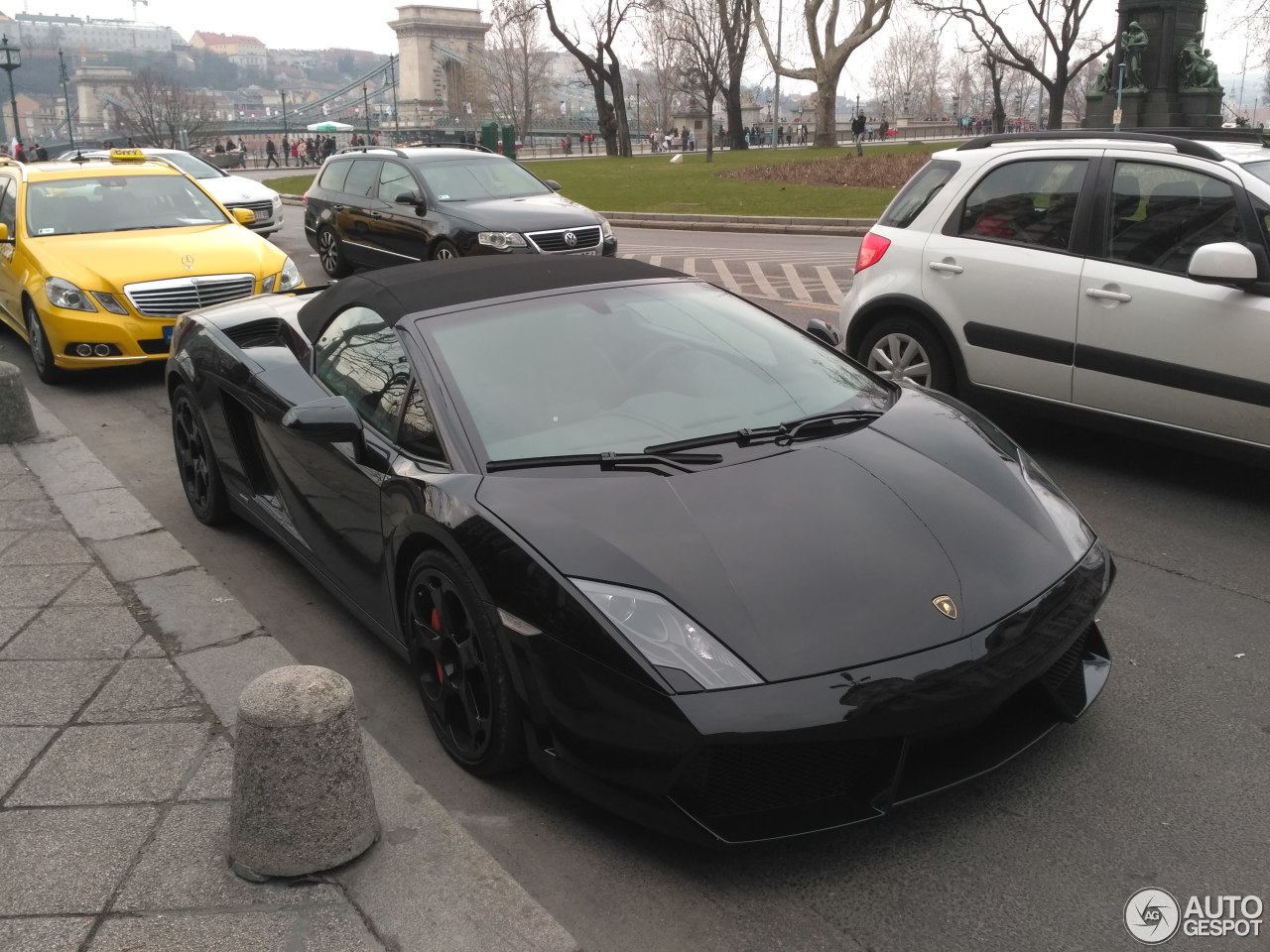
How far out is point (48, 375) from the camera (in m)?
9.04

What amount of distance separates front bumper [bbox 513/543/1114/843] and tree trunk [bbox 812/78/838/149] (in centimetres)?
4904

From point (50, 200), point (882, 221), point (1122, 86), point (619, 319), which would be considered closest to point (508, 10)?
point (1122, 86)

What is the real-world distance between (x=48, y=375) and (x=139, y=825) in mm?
6843

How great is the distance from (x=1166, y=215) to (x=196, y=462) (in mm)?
4674

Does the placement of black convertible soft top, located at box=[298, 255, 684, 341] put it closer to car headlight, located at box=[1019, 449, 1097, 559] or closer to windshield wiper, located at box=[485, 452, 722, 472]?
windshield wiper, located at box=[485, 452, 722, 472]

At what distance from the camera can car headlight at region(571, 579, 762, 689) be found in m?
2.76

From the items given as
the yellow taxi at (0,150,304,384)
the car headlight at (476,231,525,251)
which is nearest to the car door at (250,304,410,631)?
the yellow taxi at (0,150,304,384)

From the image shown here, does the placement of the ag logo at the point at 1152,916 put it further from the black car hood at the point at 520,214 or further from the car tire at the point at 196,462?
the black car hood at the point at 520,214

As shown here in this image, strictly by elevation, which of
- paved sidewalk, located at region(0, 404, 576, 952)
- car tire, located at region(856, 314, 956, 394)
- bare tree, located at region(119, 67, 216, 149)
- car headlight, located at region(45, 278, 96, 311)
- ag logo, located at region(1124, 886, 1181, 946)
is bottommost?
ag logo, located at region(1124, 886, 1181, 946)

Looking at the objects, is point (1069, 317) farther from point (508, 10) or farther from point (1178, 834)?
point (508, 10)

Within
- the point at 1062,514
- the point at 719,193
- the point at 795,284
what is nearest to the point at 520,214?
A: the point at 795,284

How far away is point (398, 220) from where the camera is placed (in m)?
13.6

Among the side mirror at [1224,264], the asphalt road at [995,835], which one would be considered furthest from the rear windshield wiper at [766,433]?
the side mirror at [1224,264]

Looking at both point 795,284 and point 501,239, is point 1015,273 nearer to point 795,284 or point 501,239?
point 795,284
